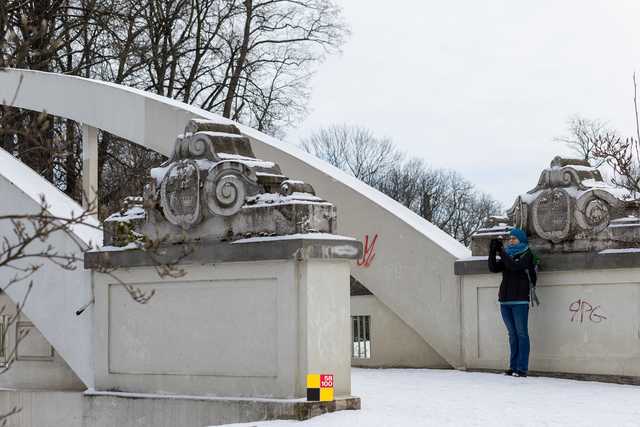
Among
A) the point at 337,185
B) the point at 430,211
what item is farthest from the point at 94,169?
the point at 430,211

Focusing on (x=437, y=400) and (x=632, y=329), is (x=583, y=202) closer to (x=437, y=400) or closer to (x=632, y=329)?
(x=632, y=329)

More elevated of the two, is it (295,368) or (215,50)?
(215,50)

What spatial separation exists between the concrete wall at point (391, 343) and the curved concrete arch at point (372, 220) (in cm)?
13

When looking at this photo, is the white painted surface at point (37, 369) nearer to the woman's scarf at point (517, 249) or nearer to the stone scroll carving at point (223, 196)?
the stone scroll carving at point (223, 196)

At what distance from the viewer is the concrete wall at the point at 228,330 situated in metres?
9.12

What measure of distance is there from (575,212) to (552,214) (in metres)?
0.27

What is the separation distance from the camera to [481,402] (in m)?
9.55

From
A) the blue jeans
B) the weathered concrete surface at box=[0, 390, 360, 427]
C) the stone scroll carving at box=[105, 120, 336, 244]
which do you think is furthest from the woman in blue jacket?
the weathered concrete surface at box=[0, 390, 360, 427]

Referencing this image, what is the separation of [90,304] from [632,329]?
5327mm

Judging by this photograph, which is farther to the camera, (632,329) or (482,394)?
(632,329)

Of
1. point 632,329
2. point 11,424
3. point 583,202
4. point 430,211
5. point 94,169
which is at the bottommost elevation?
point 11,424

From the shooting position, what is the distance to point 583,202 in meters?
11.7

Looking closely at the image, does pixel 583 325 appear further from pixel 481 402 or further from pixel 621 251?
pixel 481 402

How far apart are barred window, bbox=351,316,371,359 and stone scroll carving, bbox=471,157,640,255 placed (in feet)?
9.06
